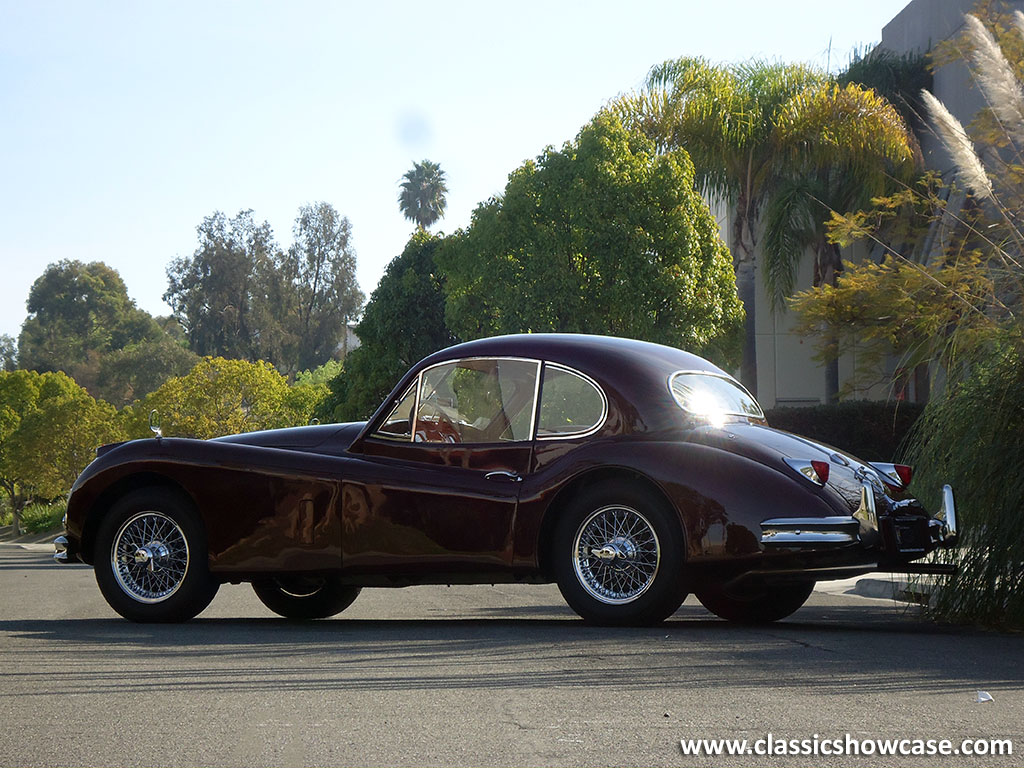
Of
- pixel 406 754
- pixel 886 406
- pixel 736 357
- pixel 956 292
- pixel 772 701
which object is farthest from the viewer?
pixel 736 357

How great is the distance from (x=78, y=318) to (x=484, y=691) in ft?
359

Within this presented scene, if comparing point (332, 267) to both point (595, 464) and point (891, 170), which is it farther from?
point (595, 464)

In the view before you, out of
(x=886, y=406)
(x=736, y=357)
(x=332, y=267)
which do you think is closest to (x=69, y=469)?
(x=332, y=267)

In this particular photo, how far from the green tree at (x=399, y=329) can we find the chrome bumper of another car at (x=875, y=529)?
36526 millimetres

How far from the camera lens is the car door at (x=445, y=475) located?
7.84 metres

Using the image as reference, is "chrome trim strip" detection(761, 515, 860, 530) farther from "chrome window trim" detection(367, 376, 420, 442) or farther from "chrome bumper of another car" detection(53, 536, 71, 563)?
"chrome bumper of another car" detection(53, 536, 71, 563)

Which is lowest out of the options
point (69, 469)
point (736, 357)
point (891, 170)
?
point (69, 469)

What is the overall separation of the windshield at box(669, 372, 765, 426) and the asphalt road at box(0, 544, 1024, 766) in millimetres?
1293

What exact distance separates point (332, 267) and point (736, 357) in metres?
56.8

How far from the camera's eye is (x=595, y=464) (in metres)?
7.59

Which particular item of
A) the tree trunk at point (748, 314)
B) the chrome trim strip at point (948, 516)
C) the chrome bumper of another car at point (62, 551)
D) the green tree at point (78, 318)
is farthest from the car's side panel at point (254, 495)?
the green tree at point (78, 318)

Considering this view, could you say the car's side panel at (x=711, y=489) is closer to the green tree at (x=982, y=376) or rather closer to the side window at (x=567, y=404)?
the side window at (x=567, y=404)

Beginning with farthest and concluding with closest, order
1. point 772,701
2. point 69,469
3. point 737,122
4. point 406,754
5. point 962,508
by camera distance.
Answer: point 69,469 < point 737,122 < point 962,508 < point 772,701 < point 406,754

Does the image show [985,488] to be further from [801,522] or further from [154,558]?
[154,558]
